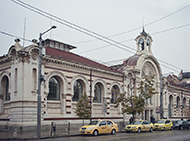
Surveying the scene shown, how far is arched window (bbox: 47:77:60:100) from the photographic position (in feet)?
101

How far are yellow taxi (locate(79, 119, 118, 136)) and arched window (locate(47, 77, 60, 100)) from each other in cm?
802

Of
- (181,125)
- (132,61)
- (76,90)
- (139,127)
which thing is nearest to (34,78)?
(76,90)

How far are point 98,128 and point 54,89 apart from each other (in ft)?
31.2

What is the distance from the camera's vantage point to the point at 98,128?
2420cm

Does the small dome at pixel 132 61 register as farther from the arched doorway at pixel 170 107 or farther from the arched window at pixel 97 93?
the arched doorway at pixel 170 107

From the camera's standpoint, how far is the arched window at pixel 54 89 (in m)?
30.9

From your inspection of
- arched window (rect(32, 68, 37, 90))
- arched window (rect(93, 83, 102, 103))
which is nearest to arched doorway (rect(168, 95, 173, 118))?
arched window (rect(93, 83, 102, 103))

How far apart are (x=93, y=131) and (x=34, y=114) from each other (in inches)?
302

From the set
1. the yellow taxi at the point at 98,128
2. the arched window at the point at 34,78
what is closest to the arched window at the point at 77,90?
the arched window at the point at 34,78

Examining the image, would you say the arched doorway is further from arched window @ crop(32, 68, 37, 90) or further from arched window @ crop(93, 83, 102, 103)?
arched window @ crop(32, 68, 37, 90)

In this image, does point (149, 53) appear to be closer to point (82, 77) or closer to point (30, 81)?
point (82, 77)

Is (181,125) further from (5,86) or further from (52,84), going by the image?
(5,86)

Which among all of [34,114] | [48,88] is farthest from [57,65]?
[34,114]

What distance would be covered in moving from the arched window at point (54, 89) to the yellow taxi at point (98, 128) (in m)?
8.02
